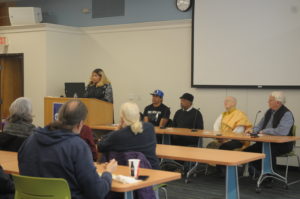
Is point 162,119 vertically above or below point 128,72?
below

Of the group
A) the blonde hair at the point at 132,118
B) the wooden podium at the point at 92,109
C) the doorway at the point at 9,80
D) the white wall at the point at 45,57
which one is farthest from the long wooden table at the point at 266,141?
the doorway at the point at 9,80

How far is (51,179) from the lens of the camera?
2.74 meters

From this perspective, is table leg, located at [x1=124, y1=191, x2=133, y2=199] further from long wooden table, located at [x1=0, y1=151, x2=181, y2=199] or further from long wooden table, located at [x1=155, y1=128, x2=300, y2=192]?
long wooden table, located at [x1=155, y1=128, x2=300, y2=192]

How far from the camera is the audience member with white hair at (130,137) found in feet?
12.3

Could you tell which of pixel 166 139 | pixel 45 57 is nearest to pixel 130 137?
pixel 166 139

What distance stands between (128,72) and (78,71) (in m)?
1.24

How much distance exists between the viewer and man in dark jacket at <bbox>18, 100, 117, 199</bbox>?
2.78 m

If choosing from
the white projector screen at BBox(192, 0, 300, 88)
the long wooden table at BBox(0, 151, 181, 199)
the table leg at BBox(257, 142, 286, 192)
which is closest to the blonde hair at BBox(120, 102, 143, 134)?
the long wooden table at BBox(0, 151, 181, 199)

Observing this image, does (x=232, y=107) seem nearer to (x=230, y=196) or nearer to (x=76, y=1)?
(x=230, y=196)

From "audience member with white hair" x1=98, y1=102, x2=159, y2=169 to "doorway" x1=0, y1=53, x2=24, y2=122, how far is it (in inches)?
264

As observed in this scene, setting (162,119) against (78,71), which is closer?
(162,119)

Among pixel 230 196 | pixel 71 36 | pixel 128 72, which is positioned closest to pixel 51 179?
pixel 230 196

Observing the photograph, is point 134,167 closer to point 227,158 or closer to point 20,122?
point 227,158

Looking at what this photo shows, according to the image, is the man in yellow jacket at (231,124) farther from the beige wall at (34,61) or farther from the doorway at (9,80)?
the doorway at (9,80)
